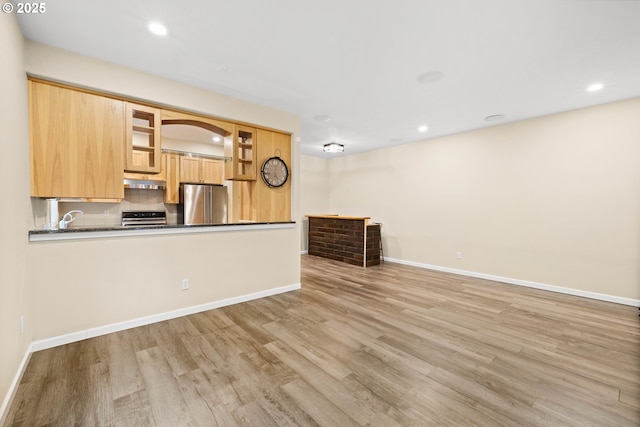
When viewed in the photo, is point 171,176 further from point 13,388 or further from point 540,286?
point 540,286

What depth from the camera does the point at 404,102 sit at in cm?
356

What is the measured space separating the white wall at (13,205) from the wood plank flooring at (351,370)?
277mm

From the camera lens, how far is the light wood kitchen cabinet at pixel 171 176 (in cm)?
531

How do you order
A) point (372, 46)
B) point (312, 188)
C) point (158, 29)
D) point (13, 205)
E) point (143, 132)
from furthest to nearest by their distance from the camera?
point (312, 188) → point (143, 132) → point (372, 46) → point (158, 29) → point (13, 205)

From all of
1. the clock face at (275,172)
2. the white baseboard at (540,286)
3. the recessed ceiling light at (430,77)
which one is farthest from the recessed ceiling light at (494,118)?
the clock face at (275,172)

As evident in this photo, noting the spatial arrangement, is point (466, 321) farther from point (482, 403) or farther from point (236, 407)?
point (236, 407)

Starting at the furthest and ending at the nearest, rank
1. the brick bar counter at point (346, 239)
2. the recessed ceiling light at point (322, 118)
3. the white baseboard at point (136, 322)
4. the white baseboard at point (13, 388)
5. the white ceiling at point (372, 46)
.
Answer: the brick bar counter at point (346, 239), the recessed ceiling light at point (322, 118), the white baseboard at point (136, 322), the white ceiling at point (372, 46), the white baseboard at point (13, 388)

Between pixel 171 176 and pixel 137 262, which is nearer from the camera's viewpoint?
pixel 137 262

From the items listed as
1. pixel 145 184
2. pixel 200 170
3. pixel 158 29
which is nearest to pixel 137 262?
pixel 158 29

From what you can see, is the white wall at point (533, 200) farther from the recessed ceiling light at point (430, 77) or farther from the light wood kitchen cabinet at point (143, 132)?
the light wood kitchen cabinet at point (143, 132)

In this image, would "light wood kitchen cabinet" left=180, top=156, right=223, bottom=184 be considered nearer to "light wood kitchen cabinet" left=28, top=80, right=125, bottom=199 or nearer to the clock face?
the clock face

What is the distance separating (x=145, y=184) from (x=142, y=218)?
0.68 meters

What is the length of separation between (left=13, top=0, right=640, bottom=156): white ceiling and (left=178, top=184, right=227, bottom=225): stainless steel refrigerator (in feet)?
9.12

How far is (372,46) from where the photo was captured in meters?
2.29
